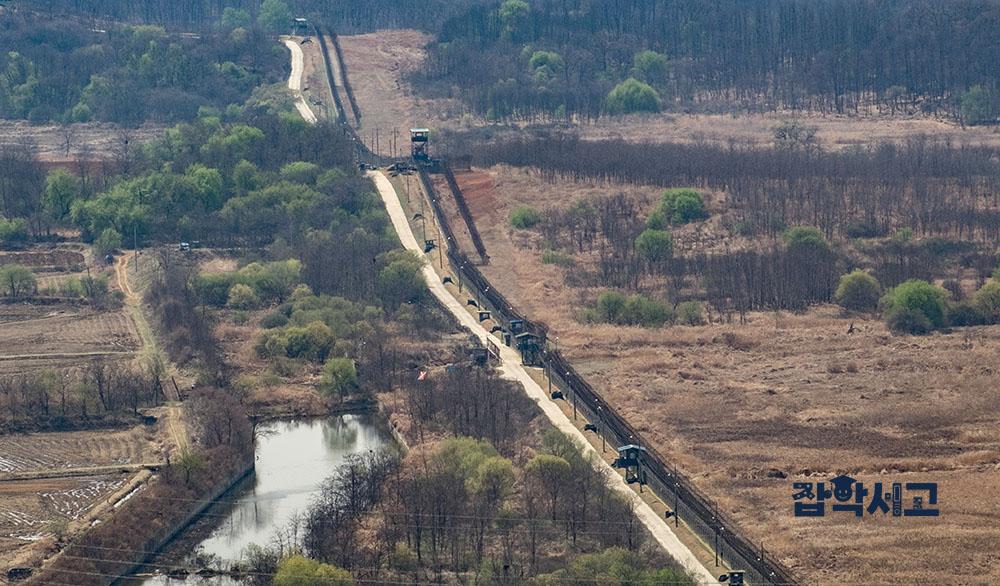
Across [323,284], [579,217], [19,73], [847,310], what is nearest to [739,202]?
[579,217]

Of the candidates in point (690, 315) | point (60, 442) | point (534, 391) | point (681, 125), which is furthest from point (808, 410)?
point (681, 125)

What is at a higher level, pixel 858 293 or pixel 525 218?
pixel 525 218

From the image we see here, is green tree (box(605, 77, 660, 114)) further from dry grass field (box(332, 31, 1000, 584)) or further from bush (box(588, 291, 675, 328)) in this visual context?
bush (box(588, 291, 675, 328))

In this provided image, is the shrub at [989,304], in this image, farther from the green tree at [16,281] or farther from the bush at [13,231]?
the bush at [13,231]

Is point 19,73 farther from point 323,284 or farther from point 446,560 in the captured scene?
point 446,560

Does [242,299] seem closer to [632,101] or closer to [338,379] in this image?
[338,379]

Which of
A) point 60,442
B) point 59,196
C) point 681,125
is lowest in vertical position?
point 60,442

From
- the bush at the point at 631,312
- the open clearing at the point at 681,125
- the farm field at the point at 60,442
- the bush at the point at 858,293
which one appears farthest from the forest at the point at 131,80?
the bush at the point at 858,293
